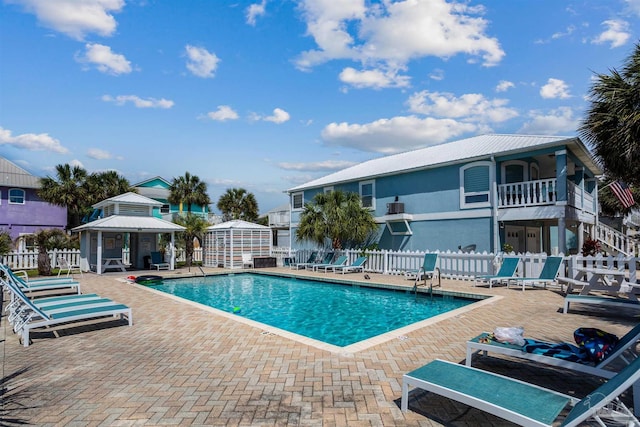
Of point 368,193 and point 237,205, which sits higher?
point 237,205

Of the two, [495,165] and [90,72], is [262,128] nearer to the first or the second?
[90,72]

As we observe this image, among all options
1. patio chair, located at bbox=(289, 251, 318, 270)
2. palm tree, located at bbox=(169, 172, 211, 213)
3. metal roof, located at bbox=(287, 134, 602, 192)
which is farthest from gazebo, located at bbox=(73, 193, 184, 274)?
palm tree, located at bbox=(169, 172, 211, 213)

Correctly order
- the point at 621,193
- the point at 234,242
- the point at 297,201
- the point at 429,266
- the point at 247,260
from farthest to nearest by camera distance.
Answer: the point at 297,201
the point at 247,260
the point at 234,242
the point at 621,193
the point at 429,266

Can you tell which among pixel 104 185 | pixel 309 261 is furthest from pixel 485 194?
pixel 104 185

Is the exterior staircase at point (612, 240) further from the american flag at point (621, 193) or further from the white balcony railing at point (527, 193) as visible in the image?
the white balcony railing at point (527, 193)

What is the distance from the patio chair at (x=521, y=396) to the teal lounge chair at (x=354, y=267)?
1299 cm

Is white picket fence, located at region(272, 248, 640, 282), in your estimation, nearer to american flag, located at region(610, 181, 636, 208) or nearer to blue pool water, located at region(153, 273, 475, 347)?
american flag, located at region(610, 181, 636, 208)

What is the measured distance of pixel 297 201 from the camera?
25.8 metres

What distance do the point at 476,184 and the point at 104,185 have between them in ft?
88.7

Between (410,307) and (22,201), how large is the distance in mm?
33006

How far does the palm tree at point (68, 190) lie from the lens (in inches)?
1032

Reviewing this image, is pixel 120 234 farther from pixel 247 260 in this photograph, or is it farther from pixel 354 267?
pixel 354 267

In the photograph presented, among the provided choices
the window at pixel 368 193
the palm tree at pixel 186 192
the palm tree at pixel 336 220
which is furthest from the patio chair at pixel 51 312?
the palm tree at pixel 186 192

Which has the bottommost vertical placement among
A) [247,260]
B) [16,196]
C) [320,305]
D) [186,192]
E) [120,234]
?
[320,305]
